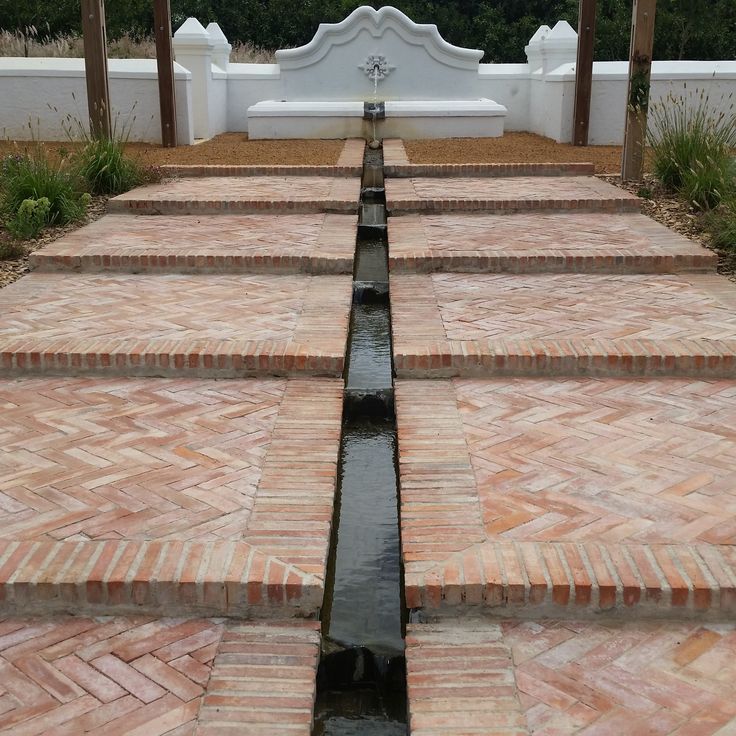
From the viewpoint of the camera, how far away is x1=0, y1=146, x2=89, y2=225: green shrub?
785cm

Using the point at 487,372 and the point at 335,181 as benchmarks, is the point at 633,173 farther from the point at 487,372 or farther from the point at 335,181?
the point at 487,372

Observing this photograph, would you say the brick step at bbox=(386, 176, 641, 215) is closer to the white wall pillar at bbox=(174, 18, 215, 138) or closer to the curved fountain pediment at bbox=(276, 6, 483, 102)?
the white wall pillar at bbox=(174, 18, 215, 138)

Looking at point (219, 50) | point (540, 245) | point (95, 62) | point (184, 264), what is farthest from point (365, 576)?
point (219, 50)

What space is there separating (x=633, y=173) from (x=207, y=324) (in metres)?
6.20

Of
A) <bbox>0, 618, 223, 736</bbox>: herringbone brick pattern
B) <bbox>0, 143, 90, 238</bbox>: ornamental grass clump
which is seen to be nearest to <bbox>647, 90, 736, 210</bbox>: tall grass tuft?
<bbox>0, 143, 90, 238</bbox>: ornamental grass clump

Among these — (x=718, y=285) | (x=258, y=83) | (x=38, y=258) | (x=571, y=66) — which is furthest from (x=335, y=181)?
(x=258, y=83)

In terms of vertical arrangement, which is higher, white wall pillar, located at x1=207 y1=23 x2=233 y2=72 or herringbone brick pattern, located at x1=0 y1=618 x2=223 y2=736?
white wall pillar, located at x1=207 y1=23 x2=233 y2=72

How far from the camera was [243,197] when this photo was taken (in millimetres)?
9047

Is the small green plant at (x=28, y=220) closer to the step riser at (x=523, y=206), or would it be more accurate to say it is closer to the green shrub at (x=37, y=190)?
the green shrub at (x=37, y=190)

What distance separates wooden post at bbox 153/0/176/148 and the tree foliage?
13238 millimetres

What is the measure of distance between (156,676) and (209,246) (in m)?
5.01

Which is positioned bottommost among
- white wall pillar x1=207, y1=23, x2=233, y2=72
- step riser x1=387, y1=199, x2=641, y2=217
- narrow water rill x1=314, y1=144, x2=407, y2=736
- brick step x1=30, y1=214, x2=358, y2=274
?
narrow water rill x1=314, y1=144, x2=407, y2=736

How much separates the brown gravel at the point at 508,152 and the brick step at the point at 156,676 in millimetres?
9270

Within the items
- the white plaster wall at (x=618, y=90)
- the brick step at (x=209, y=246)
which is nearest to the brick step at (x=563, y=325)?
the brick step at (x=209, y=246)
